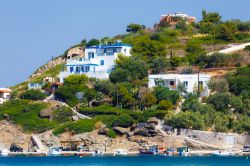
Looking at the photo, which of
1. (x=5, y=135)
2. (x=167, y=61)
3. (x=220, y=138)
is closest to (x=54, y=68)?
(x=167, y=61)

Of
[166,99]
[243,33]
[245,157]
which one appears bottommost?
[245,157]

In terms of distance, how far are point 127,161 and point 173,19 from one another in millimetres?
46972

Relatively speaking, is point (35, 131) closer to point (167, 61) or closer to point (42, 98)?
point (42, 98)

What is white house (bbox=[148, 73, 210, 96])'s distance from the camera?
8450cm

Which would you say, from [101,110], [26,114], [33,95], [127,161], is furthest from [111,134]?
[33,95]

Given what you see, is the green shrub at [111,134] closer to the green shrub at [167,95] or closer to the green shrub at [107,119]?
the green shrub at [107,119]

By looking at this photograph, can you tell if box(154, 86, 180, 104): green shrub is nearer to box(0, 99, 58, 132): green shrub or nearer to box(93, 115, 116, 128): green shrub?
box(93, 115, 116, 128): green shrub

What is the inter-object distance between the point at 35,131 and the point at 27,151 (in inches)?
79.0

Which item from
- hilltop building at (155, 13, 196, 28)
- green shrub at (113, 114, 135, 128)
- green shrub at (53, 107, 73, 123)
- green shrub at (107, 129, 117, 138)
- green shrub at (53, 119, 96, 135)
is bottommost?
green shrub at (107, 129, 117, 138)

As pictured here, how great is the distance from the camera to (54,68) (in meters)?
102

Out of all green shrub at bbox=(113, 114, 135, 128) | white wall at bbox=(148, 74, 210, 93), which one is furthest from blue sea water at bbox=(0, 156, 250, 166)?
white wall at bbox=(148, 74, 210, 93)

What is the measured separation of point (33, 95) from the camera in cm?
8638

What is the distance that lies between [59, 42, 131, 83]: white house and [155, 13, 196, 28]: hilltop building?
20.5 m

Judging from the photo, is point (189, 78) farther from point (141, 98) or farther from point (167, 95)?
point (141, 98)
